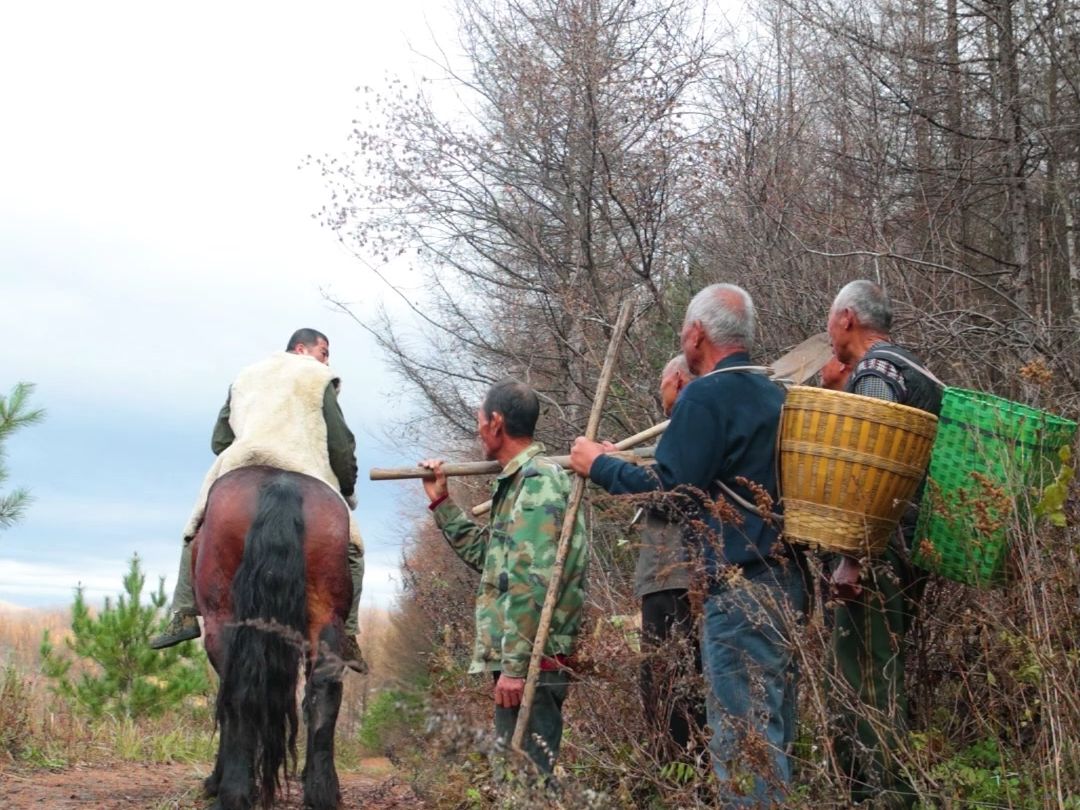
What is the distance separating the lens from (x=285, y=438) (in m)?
6.56

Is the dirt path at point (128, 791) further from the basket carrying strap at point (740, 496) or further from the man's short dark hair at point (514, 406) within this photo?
the basket carrying strap at point (740, 496)

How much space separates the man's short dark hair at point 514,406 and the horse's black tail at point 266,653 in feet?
5.01

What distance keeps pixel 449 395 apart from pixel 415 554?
28.3ft

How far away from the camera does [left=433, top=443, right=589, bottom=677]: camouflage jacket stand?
4.74 metres

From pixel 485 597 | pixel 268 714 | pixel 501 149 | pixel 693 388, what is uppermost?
pixel 501 149

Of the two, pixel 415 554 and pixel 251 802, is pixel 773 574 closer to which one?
pixel 251 802

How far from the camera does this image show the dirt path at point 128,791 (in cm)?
734

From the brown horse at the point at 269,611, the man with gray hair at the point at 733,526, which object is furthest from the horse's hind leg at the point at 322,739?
the man with gray hair at the point at 733,526

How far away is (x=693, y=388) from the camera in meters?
4.27

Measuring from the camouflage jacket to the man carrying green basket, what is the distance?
0.97 meters

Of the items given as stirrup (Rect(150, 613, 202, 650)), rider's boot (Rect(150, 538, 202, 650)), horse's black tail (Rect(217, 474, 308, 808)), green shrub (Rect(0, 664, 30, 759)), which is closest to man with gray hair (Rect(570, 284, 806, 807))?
horse's black tail (Rect(217, 474, 308, 808))

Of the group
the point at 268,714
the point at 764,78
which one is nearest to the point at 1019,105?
the point at 764,78

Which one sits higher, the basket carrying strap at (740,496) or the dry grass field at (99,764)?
the basket carrying strap at (740,496)

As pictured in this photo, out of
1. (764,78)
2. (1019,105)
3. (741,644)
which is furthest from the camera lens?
(764,78)
